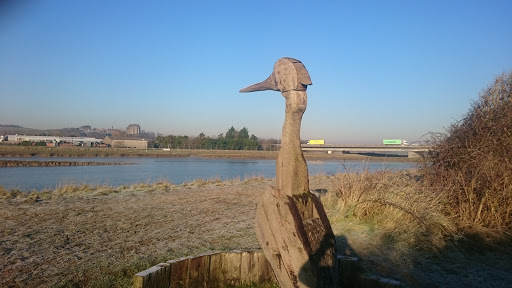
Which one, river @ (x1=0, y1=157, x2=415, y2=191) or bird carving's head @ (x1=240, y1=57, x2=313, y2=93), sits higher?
bird carving's head @ (x1=240, y1=57, x2=313, y2=93)

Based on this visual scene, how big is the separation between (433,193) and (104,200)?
26.1 ft

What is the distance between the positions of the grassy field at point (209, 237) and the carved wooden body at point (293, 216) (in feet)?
4.86

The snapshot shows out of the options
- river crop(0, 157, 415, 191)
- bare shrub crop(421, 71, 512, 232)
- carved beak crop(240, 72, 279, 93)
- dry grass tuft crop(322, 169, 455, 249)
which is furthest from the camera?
river crop(0, 157, 415, 191)

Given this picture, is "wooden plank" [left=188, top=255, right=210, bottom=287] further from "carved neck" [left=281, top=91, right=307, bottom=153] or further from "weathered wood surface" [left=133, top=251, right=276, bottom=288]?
"carved neck" [left=281, top=91, right=307, bottom=153]

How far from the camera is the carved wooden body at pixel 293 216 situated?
3.63m

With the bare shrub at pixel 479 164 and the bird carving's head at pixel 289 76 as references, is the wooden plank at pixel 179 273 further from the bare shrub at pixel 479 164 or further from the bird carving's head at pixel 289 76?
the bare shrub at pixel 479 164

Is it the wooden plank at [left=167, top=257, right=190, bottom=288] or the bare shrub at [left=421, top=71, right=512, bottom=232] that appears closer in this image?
the wooden plank at [left=167, top=257, right=190, bottom=288]

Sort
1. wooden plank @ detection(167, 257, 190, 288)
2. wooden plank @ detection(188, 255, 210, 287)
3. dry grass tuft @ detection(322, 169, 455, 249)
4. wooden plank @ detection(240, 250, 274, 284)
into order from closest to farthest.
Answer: wooden plank @ detection(167, 257, 190, 288) < wooden plank @ detection(188, 255, 210, 287) < wooden plank @ detection(240, 250, 274, 284) < dry grass tuft @ detection(322, 169, 455, 249)

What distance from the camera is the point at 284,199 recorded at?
3836mm

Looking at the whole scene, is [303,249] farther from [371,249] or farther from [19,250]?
[19,250]

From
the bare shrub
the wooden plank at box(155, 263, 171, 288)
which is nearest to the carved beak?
the wooden plank at box(155, 263, 171, 288)

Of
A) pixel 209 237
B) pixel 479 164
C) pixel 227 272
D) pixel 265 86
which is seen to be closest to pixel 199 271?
pixel 227 272

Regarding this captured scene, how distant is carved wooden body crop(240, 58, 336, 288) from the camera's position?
3.63 meters

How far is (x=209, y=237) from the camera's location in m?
6.67
